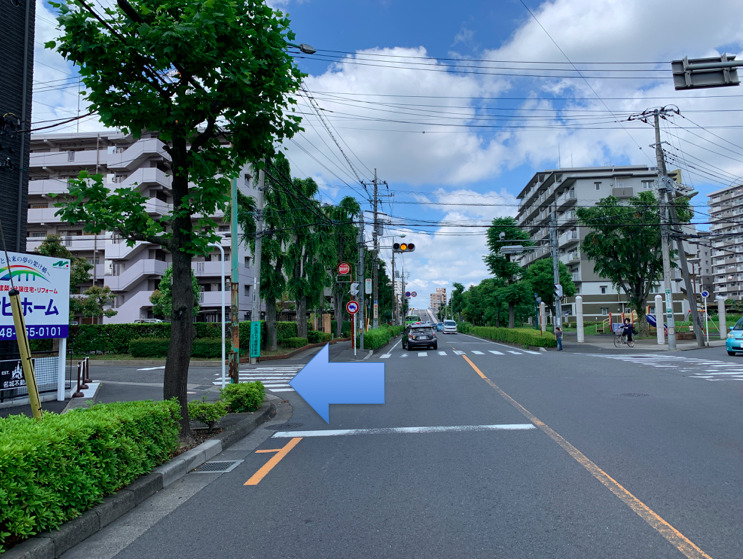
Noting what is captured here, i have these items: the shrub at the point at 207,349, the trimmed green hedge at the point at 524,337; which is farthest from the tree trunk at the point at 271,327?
the trimmed green hedge at the point at 524,337

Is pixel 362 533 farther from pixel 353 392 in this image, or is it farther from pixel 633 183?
pixel 633 183

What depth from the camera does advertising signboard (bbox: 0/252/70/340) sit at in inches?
399

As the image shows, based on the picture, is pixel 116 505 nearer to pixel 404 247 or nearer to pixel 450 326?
pixel 404 247

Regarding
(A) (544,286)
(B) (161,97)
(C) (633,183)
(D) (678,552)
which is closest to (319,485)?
(D) (678,552)

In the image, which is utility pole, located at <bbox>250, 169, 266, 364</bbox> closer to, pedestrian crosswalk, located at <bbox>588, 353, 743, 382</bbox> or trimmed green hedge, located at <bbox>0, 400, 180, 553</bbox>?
pedestrian crosswalk, located at <bbox>588, 353, 743, 382</bbox>

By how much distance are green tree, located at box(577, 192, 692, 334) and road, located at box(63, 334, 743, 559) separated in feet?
101

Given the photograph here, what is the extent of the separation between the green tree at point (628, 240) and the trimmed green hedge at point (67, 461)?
3656 centimetres

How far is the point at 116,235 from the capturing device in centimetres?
3803

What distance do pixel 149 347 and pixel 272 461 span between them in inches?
845

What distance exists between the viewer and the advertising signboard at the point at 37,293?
10.1 meters

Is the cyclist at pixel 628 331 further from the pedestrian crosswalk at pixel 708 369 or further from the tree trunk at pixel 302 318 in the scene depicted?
the tree trunk at pixel 302 318

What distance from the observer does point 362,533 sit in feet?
12.9

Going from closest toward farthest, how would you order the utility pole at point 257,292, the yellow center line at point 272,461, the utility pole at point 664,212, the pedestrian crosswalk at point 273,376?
the yellow center line at point 272,461 < the pedestrian crosswalk at point 273,376 < the utility pole at point 257,292 < the utility pole at point 664,212

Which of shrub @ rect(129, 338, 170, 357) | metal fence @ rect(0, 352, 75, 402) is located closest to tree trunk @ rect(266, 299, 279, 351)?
shrub @ rect(129, 338, 170, 357)
